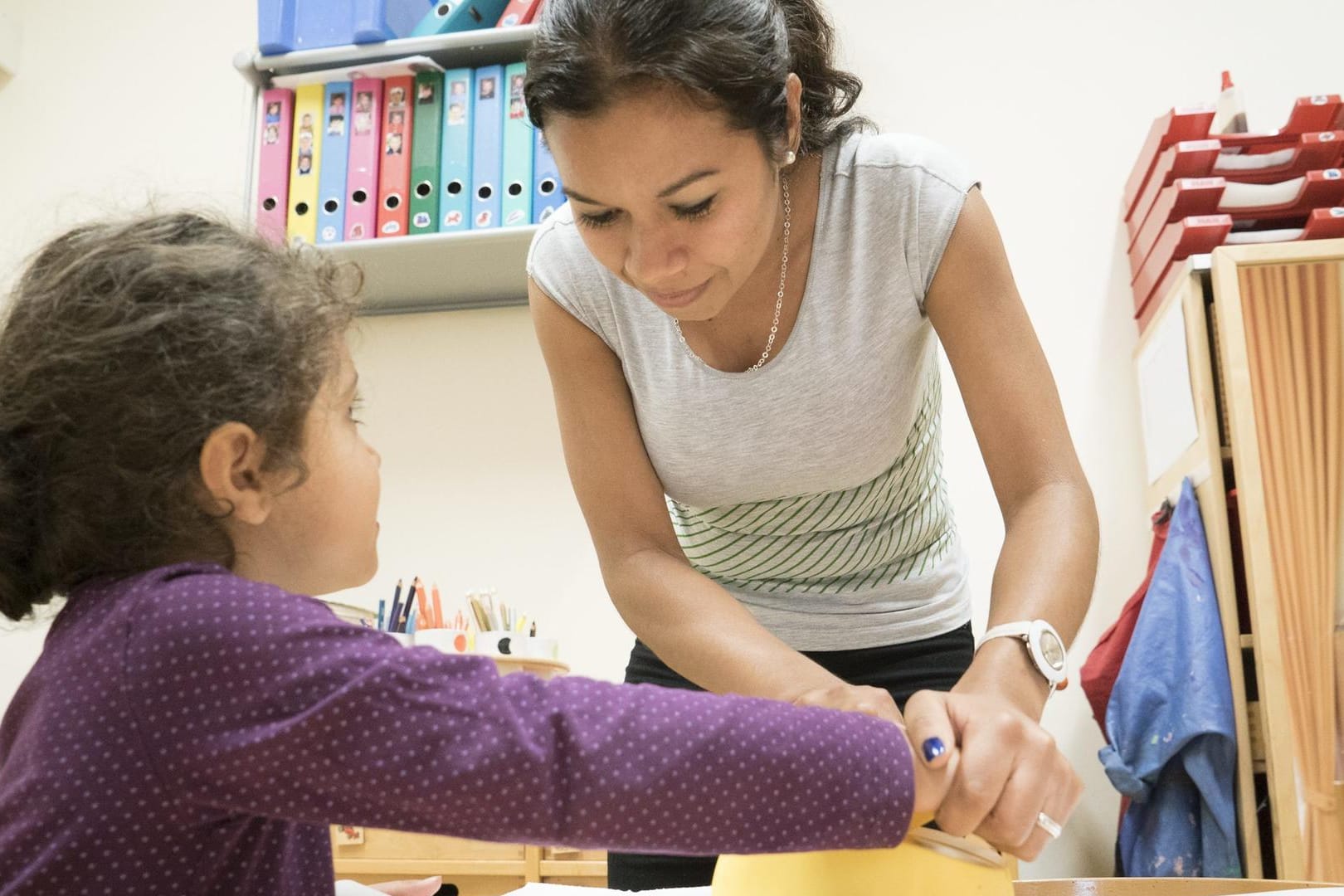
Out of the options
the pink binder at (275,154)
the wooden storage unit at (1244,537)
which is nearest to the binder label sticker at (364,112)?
the pink binder at (275,154)

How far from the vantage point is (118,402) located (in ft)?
2.21

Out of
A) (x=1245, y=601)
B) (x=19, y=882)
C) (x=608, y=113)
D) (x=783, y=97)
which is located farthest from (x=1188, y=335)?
(x=19, y=882)

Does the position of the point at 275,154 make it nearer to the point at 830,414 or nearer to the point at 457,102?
the point at 457,102

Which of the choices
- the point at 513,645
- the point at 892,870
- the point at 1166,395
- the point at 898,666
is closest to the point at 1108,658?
the point at 1166,395

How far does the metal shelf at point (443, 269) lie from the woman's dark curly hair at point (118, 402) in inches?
52.6

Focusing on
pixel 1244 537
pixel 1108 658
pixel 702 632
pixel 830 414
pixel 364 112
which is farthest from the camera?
pixel 364 112

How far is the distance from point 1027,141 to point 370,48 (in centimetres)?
126

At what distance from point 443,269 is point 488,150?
25cm

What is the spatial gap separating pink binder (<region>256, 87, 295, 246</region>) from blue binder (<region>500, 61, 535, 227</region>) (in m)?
0.43

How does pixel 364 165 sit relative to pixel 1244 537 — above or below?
above

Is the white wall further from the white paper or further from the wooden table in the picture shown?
the wooden table

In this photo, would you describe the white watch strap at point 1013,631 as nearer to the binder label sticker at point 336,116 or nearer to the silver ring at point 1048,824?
the silver ring at point 1048,824

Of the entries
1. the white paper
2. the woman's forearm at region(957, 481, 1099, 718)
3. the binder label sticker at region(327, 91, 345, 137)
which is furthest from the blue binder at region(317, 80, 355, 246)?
the woman's forearm at region(957, 481, 1099, 718)

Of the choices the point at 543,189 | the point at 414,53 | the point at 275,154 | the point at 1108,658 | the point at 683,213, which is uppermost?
the point at 414,53
